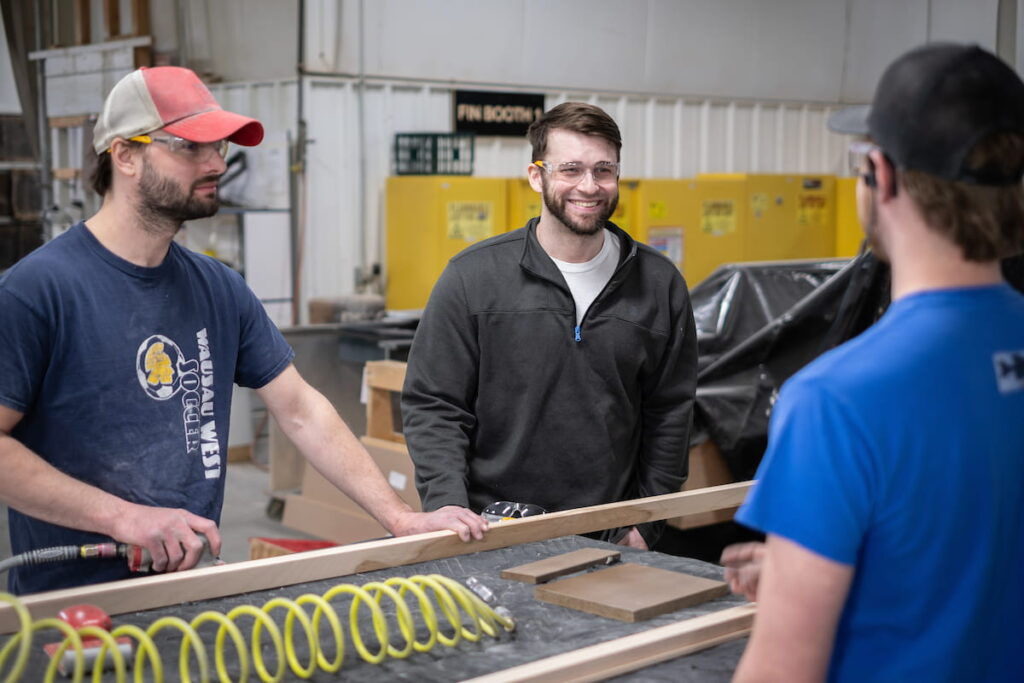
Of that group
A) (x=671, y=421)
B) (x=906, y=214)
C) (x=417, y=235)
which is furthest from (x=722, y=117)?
(x=906, y=214)

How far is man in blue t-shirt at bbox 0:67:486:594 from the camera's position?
2.13 meters

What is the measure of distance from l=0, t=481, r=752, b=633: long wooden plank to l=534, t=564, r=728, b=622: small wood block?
0.13 metres

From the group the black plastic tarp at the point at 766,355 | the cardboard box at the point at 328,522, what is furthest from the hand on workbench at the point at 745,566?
the cardboard box at the point at 328,522

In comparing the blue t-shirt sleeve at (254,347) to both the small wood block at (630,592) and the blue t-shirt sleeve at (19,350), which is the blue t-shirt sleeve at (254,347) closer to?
the blue t-shirt sleeve at (19,350)

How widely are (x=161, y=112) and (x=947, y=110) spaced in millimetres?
1677

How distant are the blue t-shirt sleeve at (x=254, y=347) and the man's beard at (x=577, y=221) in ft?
2.59

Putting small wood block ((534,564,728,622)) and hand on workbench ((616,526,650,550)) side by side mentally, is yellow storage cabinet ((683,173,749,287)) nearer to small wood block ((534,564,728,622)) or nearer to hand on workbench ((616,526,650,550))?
hand on workbench ((616,526,650,550))

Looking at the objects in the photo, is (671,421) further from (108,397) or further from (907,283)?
(907,283)

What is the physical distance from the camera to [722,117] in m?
9.70

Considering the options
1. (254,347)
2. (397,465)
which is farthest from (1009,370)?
(397,465)

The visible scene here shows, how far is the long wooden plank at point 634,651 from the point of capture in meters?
1.76

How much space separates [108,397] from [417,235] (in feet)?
17.7

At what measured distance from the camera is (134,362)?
2.30 metres

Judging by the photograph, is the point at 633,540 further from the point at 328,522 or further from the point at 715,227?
the point at 715,227
